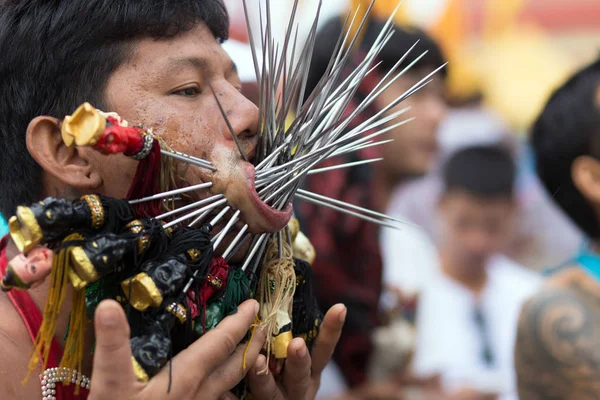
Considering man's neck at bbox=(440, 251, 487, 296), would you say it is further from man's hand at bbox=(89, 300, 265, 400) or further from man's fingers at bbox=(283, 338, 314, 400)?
man's hand at bbox=(89, 300, 265, 400)

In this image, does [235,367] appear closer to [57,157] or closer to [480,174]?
[57,157]

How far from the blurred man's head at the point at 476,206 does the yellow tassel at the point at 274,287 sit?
326cm

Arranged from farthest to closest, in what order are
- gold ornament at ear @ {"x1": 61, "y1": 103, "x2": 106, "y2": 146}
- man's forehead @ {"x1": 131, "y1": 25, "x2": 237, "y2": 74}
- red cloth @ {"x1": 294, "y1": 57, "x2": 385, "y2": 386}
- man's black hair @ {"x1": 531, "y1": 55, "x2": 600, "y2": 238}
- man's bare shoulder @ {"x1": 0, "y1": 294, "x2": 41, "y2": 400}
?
1. red cloth @ {"x1": 294, "y1": 57, "x2": 385, "y2": 386}
2. man's black hair @ {"x1": 531, "y1": 55, "x2": 600, "y2": 238}
3. man's forehead @ {"x1": 131, "y1": 25, "x2": 237, "y2": 74}
4. man's bare shoulder @ {"x1": 0, "y1": 294, "x2": 41, "y2": 400}
5. gold ornament at ear @ {"x1": 61, "y1": 103, "x2": 106, "y2": 146}

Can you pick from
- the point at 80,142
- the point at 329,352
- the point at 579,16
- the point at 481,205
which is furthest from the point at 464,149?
the point at 80,142

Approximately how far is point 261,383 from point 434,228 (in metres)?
4.19

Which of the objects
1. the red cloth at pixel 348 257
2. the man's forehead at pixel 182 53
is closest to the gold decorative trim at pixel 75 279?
the man's forehead at pixel 182 53

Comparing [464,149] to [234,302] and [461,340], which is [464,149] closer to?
[461,340]

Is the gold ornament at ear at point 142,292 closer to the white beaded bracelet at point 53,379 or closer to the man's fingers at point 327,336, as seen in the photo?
the white beaded bracelet at point 53,379

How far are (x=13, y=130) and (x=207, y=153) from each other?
0.47 metres

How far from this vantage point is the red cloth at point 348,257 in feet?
11.5

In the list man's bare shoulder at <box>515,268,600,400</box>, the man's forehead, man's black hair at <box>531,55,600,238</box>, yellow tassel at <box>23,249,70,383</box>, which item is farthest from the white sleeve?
yellow tassel at <box>23,249,70,383</box>

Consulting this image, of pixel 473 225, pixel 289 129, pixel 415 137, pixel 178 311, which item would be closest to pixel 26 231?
pixel 178 311

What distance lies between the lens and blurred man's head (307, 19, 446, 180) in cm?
402

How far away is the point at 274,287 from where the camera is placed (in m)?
1.80
